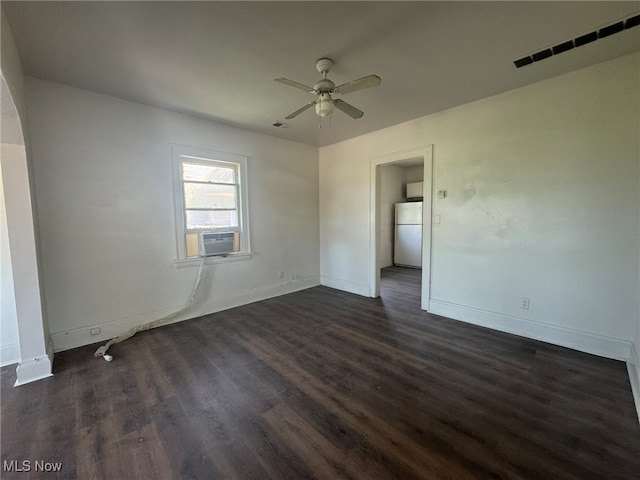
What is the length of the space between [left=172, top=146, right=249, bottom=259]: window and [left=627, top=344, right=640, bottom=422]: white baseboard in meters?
4.32

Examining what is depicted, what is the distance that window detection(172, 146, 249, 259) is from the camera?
3553mm

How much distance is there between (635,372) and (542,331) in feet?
2.54

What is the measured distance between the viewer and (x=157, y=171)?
3.34m

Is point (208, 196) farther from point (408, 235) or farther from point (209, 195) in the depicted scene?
point (408, 235)

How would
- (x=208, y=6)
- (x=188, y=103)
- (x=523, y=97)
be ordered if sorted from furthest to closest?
1. (x=188, y=103)
2. (x=523, y=97)
3. (x=208, y=6)

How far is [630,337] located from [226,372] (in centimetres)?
371

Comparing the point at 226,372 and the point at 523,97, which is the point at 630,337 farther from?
the point at 226,372

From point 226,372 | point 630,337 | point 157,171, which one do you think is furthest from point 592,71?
point 157,171

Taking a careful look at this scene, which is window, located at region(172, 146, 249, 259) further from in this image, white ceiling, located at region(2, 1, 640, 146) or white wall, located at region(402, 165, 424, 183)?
white wall, located at region(402, 165, 424, 183)

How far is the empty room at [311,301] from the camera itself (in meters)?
1.69

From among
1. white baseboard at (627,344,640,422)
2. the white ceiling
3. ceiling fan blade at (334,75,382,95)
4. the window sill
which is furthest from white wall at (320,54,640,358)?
the window sill

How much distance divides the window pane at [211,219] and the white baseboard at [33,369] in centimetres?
192

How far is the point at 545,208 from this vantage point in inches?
111

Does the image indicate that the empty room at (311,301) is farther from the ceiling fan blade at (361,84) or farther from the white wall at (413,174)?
the white wall at (413,174)
